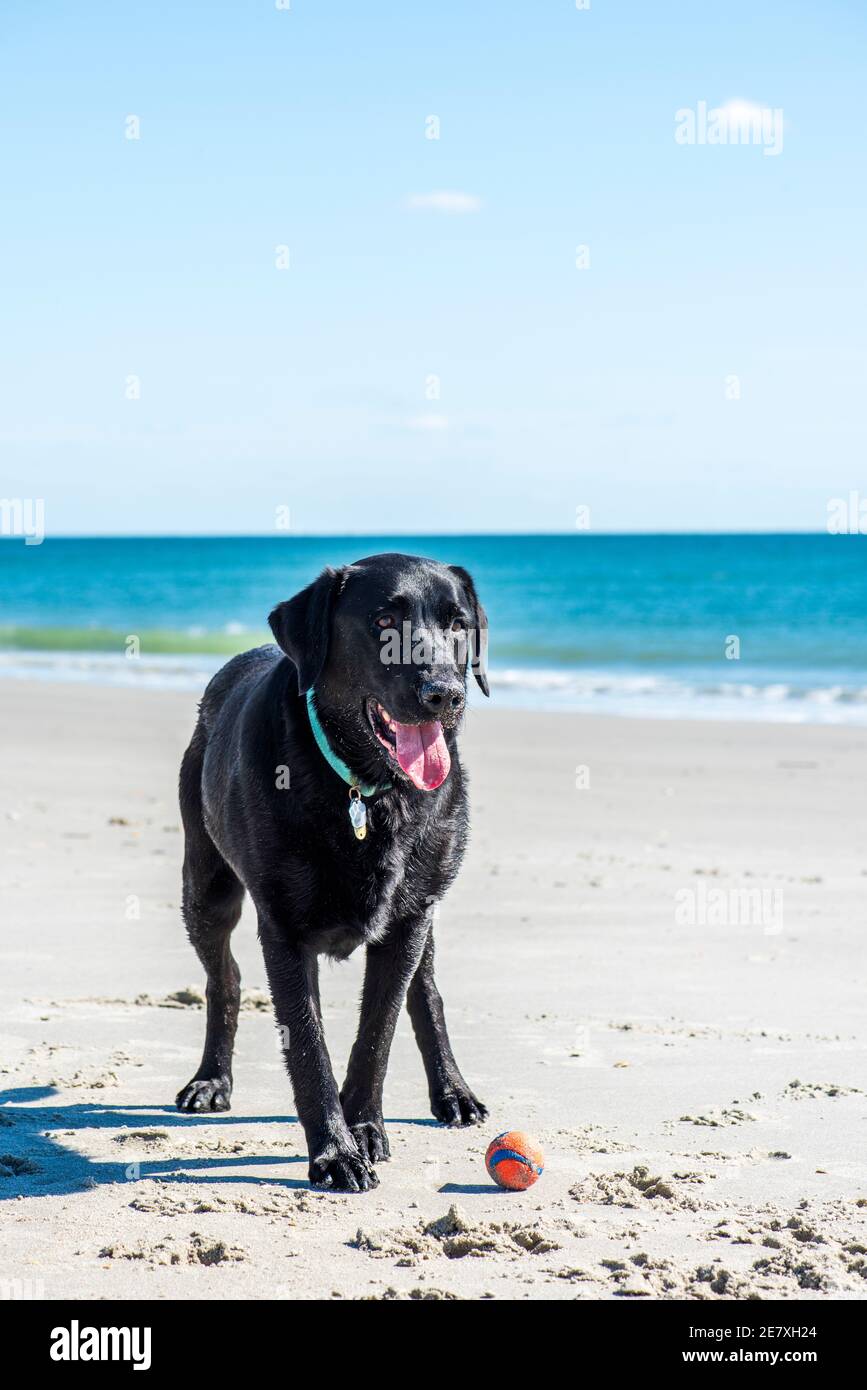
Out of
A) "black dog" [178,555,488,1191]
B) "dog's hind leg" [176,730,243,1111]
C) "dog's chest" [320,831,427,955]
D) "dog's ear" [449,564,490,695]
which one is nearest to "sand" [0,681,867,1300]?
"dog's hind leg" [176,730,243,1111]

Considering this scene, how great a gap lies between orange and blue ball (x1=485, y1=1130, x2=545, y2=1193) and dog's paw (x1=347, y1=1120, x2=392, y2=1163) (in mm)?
373

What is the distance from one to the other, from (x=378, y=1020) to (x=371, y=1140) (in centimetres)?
35

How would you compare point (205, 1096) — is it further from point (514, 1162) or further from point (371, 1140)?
point (514, 1162)

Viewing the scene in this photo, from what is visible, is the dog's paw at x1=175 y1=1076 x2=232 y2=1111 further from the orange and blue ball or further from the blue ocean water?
the blue ocean water

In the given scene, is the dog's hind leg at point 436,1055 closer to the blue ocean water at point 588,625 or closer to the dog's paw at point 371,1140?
the dog's paw at point 371,1140

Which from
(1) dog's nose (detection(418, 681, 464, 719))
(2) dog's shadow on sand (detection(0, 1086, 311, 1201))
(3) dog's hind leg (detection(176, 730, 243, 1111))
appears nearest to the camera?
(1) dog's nose (detection(418, 681, 464, 719))

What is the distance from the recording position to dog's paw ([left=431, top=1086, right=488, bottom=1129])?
4.75 m

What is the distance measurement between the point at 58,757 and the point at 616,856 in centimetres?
628

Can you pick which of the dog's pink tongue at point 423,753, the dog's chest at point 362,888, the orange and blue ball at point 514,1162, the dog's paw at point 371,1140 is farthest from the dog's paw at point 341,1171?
the dog's pink tongue at point 423,753

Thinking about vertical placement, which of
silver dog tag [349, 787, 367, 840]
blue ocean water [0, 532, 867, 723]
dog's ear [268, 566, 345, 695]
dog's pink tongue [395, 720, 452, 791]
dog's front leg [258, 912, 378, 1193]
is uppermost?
dog's ear [268, 566, 345, 695]

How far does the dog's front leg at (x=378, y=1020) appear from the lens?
4.45m

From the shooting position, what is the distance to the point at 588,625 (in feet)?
130

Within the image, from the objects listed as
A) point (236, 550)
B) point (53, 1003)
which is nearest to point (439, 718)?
point (53, 1003)

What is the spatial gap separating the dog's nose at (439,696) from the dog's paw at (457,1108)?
55.9 inches
